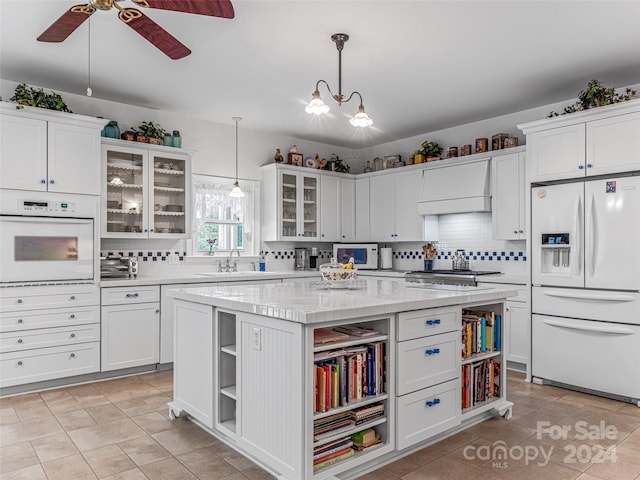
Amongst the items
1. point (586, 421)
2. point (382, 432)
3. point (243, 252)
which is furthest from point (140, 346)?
point (586, 421)

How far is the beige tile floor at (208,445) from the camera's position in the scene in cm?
243

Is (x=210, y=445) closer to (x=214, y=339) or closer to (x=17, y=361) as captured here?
(x=214, y=339)

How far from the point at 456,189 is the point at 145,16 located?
3821mm

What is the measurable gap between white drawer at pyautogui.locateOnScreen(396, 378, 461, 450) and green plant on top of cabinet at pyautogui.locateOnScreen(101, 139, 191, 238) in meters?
3.25

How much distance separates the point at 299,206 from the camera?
6.01m

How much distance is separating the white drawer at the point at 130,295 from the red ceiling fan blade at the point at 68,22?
2.28 meters

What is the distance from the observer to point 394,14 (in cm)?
294

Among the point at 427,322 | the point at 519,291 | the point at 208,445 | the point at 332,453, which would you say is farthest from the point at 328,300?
the point at 519,291

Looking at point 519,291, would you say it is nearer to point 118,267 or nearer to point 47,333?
point 118,267

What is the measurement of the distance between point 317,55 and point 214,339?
7.44 feet

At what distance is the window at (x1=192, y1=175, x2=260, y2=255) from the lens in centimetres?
546

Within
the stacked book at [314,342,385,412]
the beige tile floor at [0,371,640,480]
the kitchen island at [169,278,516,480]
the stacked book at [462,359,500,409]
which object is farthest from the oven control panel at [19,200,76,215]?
the stacked book at [462,359,500,409]

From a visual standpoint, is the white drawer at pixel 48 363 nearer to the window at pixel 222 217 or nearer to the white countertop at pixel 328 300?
the white countertop at pixel 328 300

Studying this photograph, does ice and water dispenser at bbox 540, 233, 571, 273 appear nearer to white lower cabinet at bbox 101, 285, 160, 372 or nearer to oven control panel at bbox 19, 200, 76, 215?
white lower cabinet at bbox 101, 285, 160, 372
